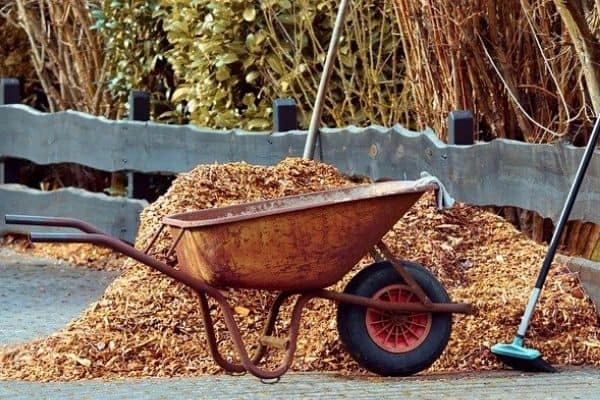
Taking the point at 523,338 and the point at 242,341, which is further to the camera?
the point at 523,338

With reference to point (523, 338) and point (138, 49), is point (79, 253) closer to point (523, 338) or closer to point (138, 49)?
point (138, 49)

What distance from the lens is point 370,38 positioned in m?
10.3

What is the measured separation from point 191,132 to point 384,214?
4.15 metres

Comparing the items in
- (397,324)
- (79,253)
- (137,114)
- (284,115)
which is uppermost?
(284,115)

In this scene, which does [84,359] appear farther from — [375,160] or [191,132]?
[191,132]

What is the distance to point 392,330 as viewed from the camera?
615 cm

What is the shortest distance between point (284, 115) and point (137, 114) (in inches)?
58.6

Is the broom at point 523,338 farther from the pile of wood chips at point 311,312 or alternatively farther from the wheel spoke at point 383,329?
the wheel spoke at point 383,329

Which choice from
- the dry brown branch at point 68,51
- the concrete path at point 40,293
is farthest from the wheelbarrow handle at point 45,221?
the dry brown branch at point 68,51

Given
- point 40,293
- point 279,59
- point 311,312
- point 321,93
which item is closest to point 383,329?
point 311,312

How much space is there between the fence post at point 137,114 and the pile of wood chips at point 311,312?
262 centimetres

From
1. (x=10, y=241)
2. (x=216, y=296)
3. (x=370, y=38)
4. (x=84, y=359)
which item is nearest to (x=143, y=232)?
(x=84, y=359)

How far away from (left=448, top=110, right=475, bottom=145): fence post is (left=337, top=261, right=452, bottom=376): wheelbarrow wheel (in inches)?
76.7

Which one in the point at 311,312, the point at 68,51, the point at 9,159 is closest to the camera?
the point at 311,312
